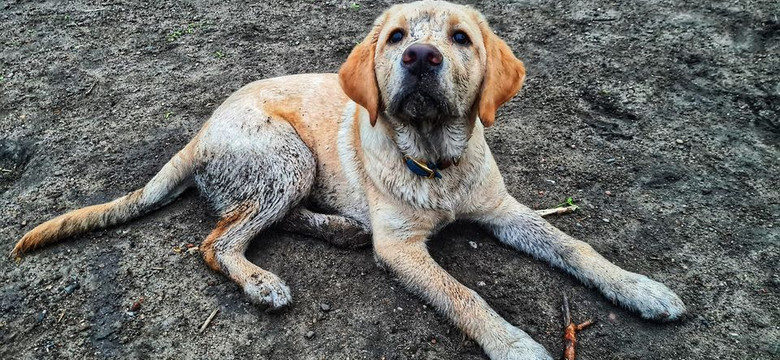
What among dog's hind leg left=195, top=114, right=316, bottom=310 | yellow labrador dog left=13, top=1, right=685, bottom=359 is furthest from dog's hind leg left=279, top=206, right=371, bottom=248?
dog's hind leg left=195, top=114, right=316, bottom=310

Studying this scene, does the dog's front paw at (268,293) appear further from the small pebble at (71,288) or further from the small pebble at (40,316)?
the small pebble at (40,316)

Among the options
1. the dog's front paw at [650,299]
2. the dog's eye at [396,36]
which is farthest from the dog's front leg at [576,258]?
the dog's eye at [396,36]

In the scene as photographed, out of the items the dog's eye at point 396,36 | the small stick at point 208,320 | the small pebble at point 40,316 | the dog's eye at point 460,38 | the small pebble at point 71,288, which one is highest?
the dog's eye at point 396,36

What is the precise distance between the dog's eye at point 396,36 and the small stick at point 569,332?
1.89 meters

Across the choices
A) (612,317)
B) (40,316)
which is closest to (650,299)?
(612,317)

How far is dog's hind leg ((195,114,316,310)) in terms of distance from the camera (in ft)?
11.8

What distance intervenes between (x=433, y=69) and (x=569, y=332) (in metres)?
1.69

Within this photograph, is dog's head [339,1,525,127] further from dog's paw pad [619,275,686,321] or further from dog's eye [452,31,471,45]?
dog's paw pad [619,275,686,321]

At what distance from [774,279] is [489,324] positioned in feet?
6.24

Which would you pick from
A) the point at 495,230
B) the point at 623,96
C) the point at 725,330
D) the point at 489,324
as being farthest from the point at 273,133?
the point at 623,96

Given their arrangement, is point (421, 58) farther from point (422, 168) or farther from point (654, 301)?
point (654, 301)

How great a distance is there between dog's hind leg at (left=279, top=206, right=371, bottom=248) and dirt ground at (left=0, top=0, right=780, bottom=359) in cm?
9

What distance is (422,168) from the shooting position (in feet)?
10.6

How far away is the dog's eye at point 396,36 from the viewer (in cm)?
302
